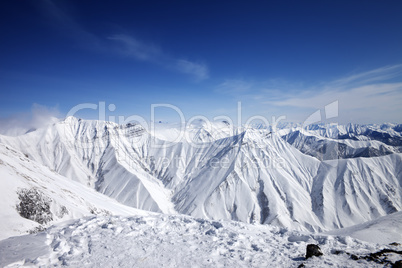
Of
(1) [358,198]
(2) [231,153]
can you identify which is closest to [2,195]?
(2) [231,153]

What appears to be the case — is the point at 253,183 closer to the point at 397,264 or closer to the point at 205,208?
the point at 205,208

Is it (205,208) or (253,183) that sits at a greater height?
(253,183)

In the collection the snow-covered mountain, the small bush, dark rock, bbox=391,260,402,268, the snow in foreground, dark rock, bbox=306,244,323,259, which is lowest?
the snow-covered mountain

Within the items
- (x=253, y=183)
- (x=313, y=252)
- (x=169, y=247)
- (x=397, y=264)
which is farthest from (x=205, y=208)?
(x=397, y=264)

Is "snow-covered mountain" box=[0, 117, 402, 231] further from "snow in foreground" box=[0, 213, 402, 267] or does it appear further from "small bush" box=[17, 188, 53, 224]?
"snow in foreground" box=[0, 213, 402, 267]

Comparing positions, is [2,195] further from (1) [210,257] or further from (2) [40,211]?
(1) [210,257]

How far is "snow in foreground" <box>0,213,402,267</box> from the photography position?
9.04 m

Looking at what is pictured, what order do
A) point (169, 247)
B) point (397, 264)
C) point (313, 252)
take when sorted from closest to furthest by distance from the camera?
1. point (397, 264)
2. point (313, 252)
3. point (169, 247)

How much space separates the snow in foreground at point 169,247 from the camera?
9039mm

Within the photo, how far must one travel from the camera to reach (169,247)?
10734 mm

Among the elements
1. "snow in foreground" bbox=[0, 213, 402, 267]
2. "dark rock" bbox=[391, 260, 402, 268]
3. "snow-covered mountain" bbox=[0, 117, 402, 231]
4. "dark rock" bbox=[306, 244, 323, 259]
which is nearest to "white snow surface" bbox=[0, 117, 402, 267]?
"snow in foreground" bbox=[0, 213, 402, 267]

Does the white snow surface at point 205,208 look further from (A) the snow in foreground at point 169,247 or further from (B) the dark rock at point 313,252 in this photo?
(B) the dark rock at point 313,252

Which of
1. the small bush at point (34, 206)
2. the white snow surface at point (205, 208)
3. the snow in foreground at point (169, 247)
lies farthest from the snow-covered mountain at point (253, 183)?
the snow in foreground at point (169, 247)

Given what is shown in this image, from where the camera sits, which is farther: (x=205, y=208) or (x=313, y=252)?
(x=205, y=208)
